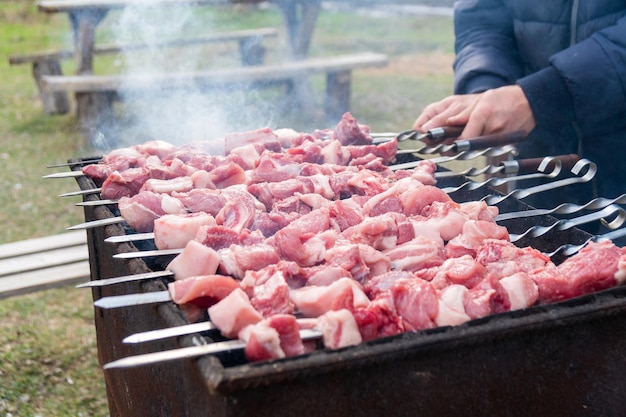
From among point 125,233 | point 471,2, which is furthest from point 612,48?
point 125,233

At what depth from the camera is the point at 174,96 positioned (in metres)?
9.08

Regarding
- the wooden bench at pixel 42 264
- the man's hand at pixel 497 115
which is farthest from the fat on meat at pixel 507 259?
the wooden bench at pixel 42 264

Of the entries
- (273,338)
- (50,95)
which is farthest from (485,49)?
(50,95)

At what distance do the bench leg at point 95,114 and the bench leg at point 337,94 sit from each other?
3196 millimetres

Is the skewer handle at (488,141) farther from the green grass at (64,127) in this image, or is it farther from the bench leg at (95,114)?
the bench leg at (95,114)

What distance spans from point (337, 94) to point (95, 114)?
11.9 ft

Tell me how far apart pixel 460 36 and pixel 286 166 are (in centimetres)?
188

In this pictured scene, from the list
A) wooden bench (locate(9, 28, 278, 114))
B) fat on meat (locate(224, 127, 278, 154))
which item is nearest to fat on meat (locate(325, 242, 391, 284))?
fat on meat (locate(224, 127, 278, 154))

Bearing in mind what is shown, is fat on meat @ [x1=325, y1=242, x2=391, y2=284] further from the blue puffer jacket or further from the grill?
the blue puffer jacket

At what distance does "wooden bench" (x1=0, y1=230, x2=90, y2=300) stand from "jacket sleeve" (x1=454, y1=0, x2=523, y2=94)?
277cm

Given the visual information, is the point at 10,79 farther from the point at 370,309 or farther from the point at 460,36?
the point at 370,309

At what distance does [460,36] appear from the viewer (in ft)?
14.3

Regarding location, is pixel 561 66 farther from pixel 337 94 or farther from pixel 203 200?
pixel 337 94

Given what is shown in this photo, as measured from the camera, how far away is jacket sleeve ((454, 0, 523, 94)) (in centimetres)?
404
